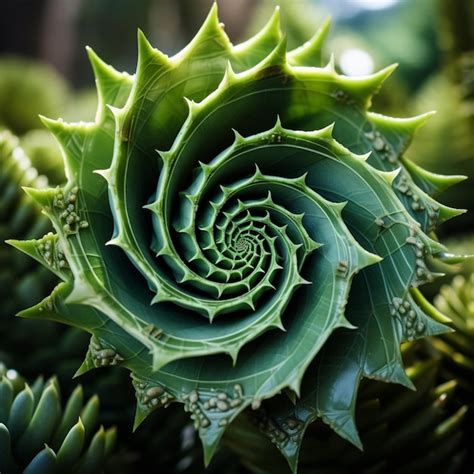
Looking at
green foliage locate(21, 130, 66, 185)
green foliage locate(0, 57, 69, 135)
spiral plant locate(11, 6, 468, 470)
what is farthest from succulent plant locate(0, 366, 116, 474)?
green foliage locate(0, 57, 69, 135)

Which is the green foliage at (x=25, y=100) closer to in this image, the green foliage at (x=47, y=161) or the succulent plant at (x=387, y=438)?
the green foliage at (x=47, y=161)

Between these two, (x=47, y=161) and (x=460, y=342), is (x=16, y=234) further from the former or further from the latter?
(x=460, y=342)

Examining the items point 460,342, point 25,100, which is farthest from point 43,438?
point 25,100

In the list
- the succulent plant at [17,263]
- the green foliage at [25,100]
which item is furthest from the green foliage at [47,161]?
the green foliage at [25,100]

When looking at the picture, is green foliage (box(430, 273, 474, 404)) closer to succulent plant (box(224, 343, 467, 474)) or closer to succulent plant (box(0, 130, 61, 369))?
succulent plant (box(224, 343, 467, 474))

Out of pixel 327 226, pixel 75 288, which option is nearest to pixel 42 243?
pixel 75 288

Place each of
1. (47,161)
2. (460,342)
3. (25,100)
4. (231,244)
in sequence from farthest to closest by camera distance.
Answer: (25,100), (47,161), (460,342), (231,244)

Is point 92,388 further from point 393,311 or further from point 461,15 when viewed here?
point 461,15
